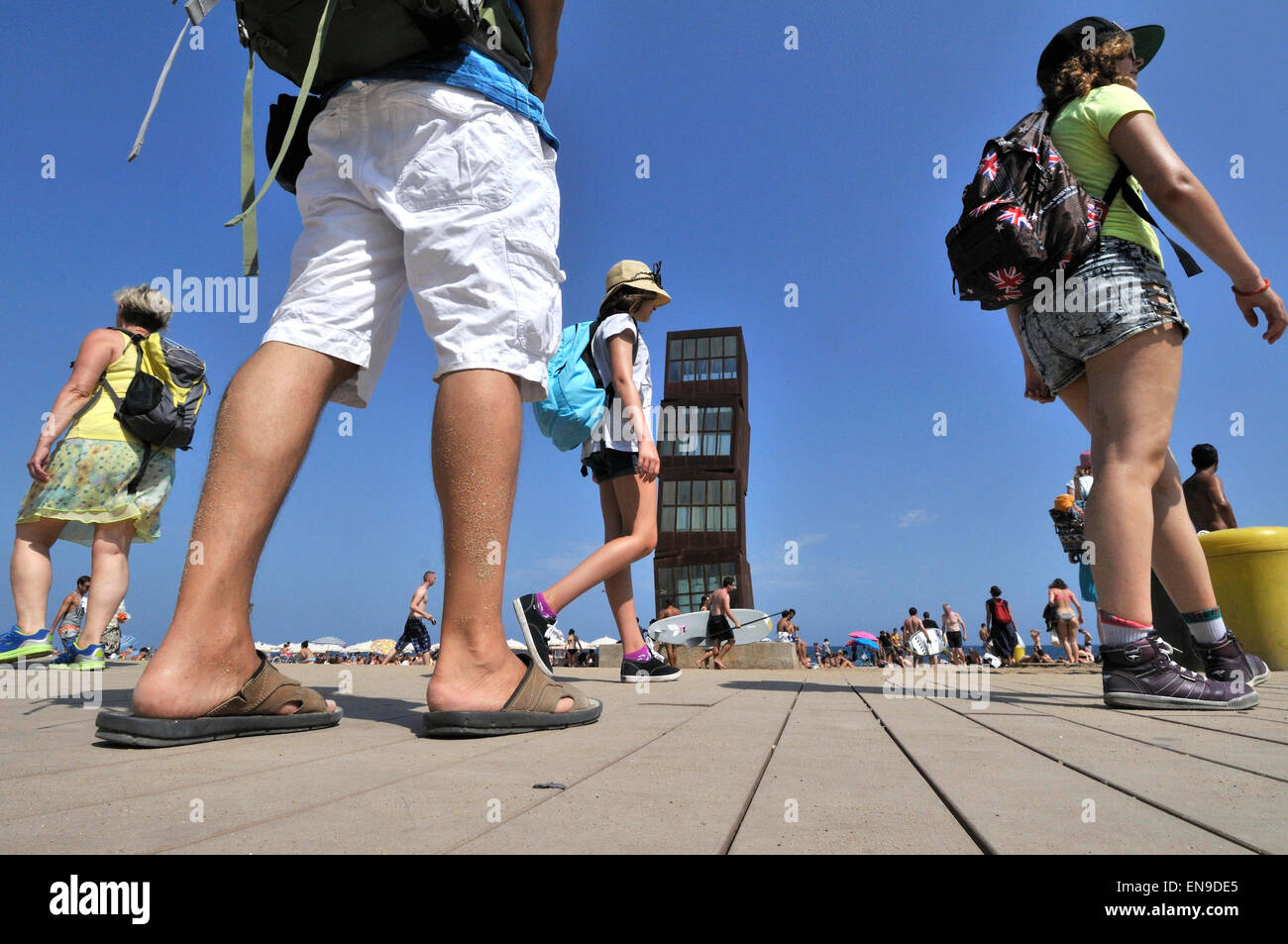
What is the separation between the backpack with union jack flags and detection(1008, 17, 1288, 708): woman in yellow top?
0.09 metres

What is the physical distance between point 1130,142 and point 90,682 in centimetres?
454

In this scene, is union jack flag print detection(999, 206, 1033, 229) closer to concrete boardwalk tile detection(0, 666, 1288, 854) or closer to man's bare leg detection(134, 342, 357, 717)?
concrete boardwalk tile detection(0, 666, 1288, 854)

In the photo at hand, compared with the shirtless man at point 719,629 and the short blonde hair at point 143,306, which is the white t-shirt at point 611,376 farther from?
the shirtless man at point 719,629

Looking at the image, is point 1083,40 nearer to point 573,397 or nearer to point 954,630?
point 573,397

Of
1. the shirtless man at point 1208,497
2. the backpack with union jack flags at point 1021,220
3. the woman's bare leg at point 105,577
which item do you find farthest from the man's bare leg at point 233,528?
the shirtless man at point 1208,497

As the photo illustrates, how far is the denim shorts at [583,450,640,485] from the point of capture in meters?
4.17

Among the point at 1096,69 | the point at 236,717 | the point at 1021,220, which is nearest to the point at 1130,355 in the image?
the point at 1021,220

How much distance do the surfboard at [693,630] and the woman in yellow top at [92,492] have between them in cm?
895

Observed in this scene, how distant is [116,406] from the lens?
13.0 ft

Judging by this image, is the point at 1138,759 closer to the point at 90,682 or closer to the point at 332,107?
the point at 332,107

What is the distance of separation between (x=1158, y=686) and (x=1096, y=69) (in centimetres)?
222

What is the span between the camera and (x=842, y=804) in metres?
0.96

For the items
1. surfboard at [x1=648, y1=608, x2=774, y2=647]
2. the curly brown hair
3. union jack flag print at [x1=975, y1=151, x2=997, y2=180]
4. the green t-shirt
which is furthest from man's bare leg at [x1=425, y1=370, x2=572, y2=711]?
surfboard at [x1=648, y1=608, x2=774, y2=647]
